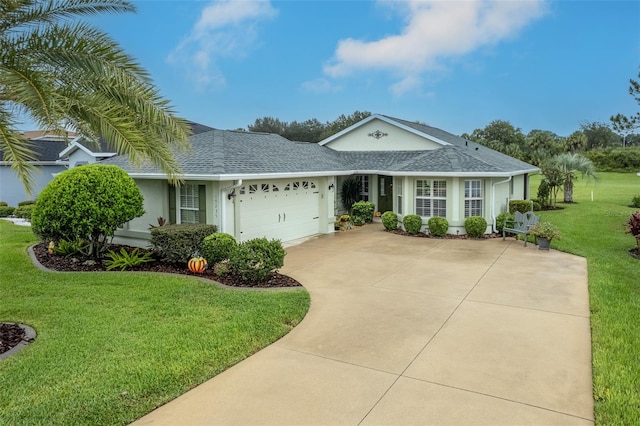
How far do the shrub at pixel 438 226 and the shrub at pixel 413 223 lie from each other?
1.57ft

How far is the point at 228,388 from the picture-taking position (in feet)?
17.3

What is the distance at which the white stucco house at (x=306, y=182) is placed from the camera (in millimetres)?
13156

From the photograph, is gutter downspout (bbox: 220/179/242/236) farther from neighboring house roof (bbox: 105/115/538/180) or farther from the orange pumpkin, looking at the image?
the orange pumpkin

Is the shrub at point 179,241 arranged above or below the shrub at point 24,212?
below

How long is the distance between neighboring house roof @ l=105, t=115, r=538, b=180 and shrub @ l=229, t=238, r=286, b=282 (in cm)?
300

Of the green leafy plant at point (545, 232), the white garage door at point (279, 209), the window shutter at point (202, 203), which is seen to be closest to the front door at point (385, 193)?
the white garage door at point (279, 209)

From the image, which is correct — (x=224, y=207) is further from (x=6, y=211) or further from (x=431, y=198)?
(x=6, y=211)

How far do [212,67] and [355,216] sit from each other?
2649 cm

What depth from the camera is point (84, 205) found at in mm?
11320

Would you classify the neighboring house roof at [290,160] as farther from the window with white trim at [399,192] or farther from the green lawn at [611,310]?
the green lawn at [611,310]

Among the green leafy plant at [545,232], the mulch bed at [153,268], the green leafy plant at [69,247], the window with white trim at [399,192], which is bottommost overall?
the mulch bed at [153,268]

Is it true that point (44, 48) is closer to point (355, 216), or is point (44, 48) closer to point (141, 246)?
point (141, 246)

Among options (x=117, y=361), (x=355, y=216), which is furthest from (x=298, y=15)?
(x=117, y=361)

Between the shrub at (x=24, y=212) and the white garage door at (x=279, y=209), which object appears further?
the shrub at (x=24, y=212)
